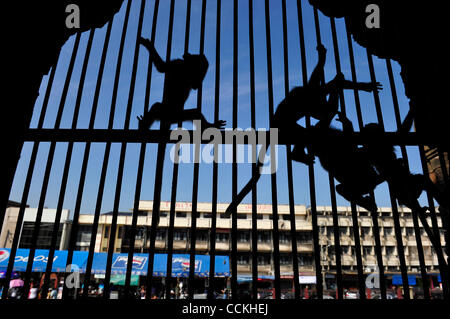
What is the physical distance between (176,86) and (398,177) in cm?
279

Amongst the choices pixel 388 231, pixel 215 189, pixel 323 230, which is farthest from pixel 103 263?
pixel 388 231

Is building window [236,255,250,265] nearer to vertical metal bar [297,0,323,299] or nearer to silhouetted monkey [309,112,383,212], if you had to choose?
silhouetted monkey [309,112,383,212]

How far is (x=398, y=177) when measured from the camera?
3.06 m

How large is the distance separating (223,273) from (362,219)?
20688 millimetres

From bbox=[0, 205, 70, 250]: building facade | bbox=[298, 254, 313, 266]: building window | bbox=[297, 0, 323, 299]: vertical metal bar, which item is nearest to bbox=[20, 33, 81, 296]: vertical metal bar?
bbox=[297, 0, 323, 299]: vertical metal bar

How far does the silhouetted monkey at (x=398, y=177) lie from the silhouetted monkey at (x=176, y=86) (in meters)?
1.63

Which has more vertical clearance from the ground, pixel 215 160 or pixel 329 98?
pixel 329 98

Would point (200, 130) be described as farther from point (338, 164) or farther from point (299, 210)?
point (299, 210)

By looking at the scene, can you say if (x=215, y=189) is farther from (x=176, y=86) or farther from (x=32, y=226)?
(x=32, y=226)

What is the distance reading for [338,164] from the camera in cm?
316

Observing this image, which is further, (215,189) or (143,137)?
(143,137)

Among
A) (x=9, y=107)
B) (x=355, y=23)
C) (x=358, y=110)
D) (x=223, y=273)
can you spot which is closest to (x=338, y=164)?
(x=358, y=110)

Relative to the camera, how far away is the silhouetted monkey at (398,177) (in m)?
2.83

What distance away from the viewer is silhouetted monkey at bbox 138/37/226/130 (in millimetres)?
3137
